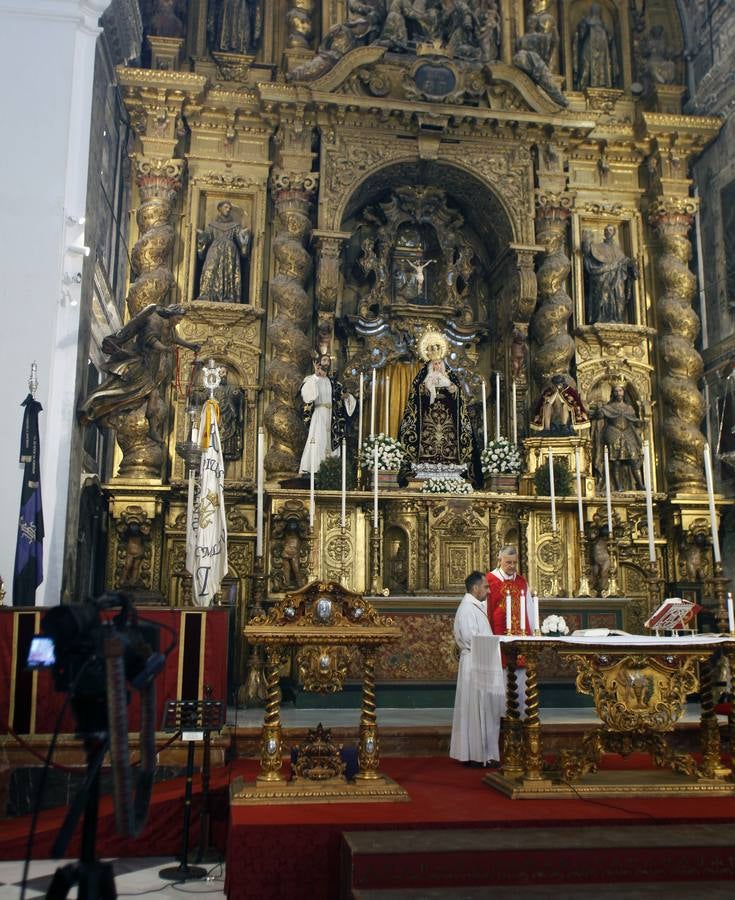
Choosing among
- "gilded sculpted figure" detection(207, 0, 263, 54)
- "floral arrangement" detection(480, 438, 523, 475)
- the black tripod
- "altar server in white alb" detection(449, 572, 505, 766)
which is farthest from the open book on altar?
"gilded sculpted figure" detection(207, 0, 263, 54)

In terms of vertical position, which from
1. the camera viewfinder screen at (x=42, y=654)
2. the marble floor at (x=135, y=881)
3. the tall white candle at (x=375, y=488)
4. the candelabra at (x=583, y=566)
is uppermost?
the tall white candle at (x=375, y=488)

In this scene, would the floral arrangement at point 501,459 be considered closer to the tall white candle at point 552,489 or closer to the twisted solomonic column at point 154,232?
the tall white candle at point 552,489

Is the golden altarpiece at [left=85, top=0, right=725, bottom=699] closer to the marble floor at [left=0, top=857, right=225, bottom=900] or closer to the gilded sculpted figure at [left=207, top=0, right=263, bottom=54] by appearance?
Answer: the gilded sculpted figure at [left=207, top=0, right=263, bottom=54]

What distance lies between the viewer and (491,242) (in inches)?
667

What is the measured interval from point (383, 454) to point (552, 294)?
445 centimetres

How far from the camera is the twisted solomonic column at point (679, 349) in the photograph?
15438 millimetres

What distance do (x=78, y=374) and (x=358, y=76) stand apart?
25.8ft

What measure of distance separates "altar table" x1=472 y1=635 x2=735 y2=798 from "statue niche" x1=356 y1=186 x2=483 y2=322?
9875 millimetres

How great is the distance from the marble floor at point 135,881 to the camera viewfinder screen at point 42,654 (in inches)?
109

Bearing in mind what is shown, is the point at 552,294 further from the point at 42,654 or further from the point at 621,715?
the point at 42,654

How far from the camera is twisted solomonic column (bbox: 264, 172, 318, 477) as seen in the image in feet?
47.8

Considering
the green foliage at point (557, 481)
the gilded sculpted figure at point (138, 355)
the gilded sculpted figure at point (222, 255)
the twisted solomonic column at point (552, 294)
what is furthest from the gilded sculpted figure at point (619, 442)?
the gilded sculpted figure at point (138, 355)

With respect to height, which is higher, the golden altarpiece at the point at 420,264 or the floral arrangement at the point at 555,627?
the golden altarpiece at the point at 420,264

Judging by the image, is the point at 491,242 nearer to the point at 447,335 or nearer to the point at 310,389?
the point at 447,335
